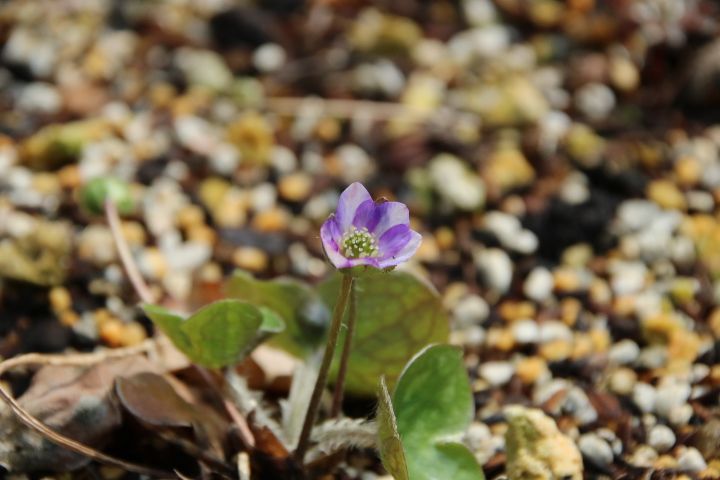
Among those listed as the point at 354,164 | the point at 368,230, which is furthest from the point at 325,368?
the point at 354,164

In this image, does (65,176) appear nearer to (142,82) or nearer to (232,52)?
(142,82)

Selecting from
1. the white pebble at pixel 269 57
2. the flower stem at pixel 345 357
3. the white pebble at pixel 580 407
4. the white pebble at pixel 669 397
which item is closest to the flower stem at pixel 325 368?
the flower stem at pixel 345 357

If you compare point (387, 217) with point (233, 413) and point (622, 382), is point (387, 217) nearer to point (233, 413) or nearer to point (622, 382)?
point (233, 413)

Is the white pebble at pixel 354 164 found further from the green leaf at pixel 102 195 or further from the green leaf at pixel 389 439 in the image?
the green leaf at pixel 389 439

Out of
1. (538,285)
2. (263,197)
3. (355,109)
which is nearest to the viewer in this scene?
(538,285)

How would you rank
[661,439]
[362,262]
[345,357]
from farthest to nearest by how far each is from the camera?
1. [661,439]
2. [345,357]
3. [362,262]

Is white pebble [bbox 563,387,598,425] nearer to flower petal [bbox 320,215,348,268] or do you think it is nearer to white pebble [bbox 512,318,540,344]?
white pebble [bbox 512,318,540,344]

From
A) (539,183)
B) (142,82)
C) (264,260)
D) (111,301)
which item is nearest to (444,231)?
(539,183)
